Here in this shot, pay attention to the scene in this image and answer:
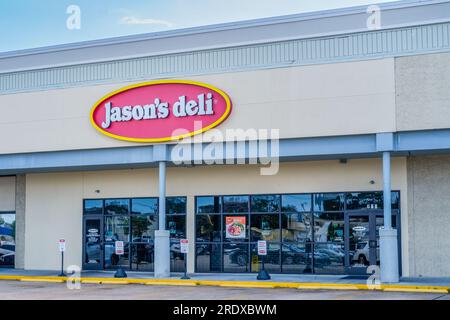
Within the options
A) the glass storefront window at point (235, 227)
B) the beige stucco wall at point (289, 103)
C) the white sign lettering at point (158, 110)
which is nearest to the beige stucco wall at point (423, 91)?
the beige stucco wall at point (289, 103)

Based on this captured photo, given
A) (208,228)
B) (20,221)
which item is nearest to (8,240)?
(20,221)

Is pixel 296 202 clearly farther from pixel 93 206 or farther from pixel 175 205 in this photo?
pixel 93 206

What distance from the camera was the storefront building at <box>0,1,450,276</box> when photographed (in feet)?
73.9

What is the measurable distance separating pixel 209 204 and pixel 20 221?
27.8 feet

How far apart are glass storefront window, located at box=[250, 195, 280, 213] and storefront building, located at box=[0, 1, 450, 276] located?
72 millimetres

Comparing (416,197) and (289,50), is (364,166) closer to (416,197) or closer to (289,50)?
(416,197)

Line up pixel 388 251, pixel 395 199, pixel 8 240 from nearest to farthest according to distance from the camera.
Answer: pixel 388 251
pixel 395 199
pixel 8 240

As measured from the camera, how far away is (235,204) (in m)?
26.3

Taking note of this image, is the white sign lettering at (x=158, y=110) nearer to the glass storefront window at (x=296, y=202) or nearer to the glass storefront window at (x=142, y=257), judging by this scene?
the glass storefront window at (x=296, y=202)

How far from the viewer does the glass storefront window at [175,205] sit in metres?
27.0

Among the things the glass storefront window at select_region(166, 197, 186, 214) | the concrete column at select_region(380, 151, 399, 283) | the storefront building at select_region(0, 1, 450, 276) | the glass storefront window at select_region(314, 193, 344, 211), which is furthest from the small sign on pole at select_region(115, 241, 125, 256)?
the concrete column at select_region(380, 151, 399, 283)

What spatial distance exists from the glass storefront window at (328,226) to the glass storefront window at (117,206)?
7450 millimetres

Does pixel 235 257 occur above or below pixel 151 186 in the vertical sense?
below

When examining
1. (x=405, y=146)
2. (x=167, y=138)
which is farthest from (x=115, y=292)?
(x=405, y=146)
